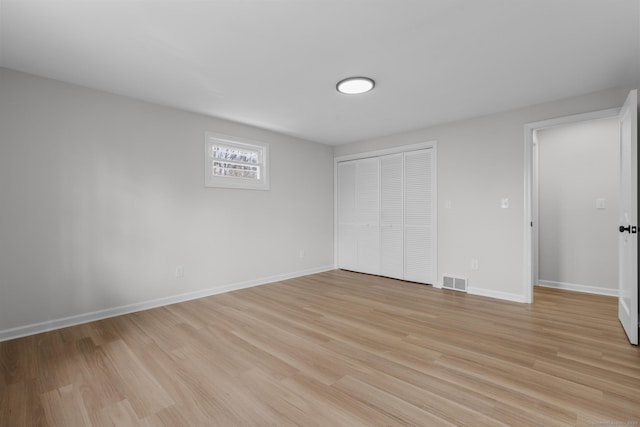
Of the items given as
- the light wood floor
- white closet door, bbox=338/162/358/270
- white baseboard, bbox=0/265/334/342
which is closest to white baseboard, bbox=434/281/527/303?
the light wood floor

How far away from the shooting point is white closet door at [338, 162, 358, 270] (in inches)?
216

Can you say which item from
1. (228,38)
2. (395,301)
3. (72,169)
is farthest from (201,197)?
(395,301)

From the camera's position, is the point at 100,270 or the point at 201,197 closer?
the point at 100,270

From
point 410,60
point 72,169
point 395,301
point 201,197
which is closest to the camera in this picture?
point 410,60

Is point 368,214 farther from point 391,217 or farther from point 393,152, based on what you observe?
point 393,152

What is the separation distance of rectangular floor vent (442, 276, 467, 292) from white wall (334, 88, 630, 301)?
8cm

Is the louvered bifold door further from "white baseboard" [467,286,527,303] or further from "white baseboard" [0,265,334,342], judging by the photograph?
"white baseboard" [0,265,334,342]

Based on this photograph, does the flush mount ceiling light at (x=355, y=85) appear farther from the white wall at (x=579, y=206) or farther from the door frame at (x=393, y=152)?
the white wall at (x=579, y=206)

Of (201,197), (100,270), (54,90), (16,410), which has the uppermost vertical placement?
(54,90)

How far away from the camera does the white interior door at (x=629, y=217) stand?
2.39m

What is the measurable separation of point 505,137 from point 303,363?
3616 millimetres

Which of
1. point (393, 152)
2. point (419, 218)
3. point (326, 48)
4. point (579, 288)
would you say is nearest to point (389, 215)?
point (419, 218)

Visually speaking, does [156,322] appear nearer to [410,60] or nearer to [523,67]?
[410,60]

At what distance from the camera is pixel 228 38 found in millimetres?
2197
